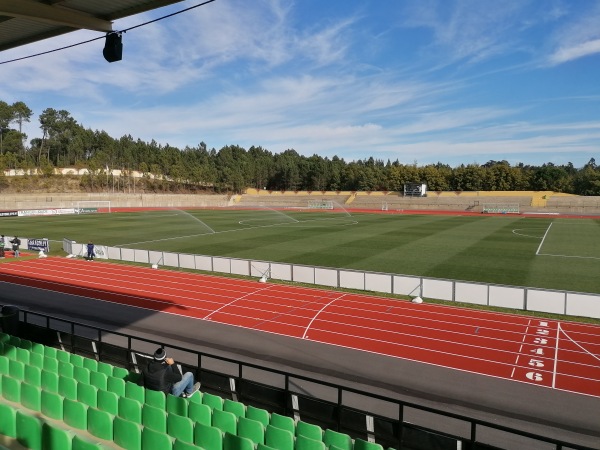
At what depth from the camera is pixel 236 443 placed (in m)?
A: 5.14

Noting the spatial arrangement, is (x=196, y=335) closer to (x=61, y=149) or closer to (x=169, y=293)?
(x=169, y=293)

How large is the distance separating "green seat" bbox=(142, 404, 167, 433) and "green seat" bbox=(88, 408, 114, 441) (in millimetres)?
441

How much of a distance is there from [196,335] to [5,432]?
8423 mm

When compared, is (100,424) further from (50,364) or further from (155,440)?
(50,364)

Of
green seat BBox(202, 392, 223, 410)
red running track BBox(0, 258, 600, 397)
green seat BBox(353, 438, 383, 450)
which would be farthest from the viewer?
red running track BBox(0, 258, 600, 397)

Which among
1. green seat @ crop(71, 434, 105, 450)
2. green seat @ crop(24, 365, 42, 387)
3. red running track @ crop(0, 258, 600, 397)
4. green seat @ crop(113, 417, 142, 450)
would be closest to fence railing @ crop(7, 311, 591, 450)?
green seat @ crop(24, 365, 42, 387)

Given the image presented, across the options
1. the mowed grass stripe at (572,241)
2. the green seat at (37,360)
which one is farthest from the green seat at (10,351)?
the mowed grass stripe at (572,241)

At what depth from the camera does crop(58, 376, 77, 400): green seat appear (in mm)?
6992

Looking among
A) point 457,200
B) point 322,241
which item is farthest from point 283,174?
point 322,241

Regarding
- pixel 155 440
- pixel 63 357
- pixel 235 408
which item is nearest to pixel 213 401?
pixel 235 408

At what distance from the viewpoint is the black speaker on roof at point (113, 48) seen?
30.5 ft

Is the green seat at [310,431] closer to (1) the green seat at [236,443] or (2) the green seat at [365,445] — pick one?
(2) the green seat at [365,445]

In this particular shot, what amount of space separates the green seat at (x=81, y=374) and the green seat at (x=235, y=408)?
2.69m

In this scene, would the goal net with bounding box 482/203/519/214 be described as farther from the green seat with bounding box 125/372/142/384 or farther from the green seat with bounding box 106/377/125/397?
the green seat with bounding box 106/377/125/397
